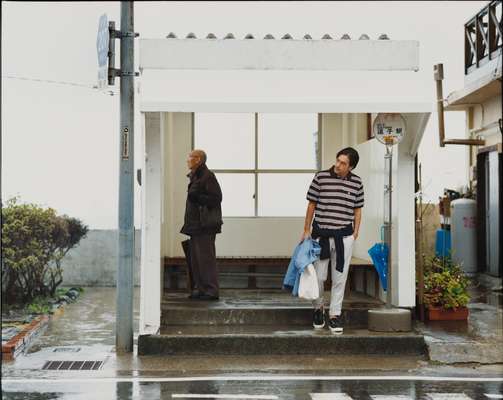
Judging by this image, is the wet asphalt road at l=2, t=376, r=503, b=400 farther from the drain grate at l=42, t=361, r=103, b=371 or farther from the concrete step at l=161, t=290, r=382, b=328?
the concrete step at l=161, t=290, r=382, b=328

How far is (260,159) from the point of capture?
542 inches

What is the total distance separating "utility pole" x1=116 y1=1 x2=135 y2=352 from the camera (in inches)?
380

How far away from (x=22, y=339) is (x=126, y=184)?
7.18 ft

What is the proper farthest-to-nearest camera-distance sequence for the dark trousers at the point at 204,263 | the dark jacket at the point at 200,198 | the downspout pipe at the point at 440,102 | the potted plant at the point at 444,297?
1. the downspout pipe at the point at 440,102
2. the dark trousers at the point at 204,263
3. the dark jacket at the point at 200,198
4. the potted plant at the point at 444,297

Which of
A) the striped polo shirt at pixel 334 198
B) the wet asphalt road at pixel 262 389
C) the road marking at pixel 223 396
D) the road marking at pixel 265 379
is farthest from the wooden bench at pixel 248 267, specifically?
the road marking at pixel 223 396

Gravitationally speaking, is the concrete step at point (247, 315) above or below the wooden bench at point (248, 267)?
below

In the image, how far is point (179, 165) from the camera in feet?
43.8

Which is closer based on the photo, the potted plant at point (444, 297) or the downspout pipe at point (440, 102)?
the potted plant at point (444, 297)

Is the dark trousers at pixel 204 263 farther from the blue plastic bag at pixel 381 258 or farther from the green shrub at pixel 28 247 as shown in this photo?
the green shrub at pixel 28 247

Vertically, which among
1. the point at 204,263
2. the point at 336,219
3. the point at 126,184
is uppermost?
the point at 126,184

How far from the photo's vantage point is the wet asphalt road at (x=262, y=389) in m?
7.59

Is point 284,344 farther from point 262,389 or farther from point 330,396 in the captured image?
point 330,396

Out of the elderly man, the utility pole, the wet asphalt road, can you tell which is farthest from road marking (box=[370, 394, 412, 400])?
the elderly man

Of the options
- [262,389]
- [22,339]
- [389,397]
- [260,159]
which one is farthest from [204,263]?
[389,397]
